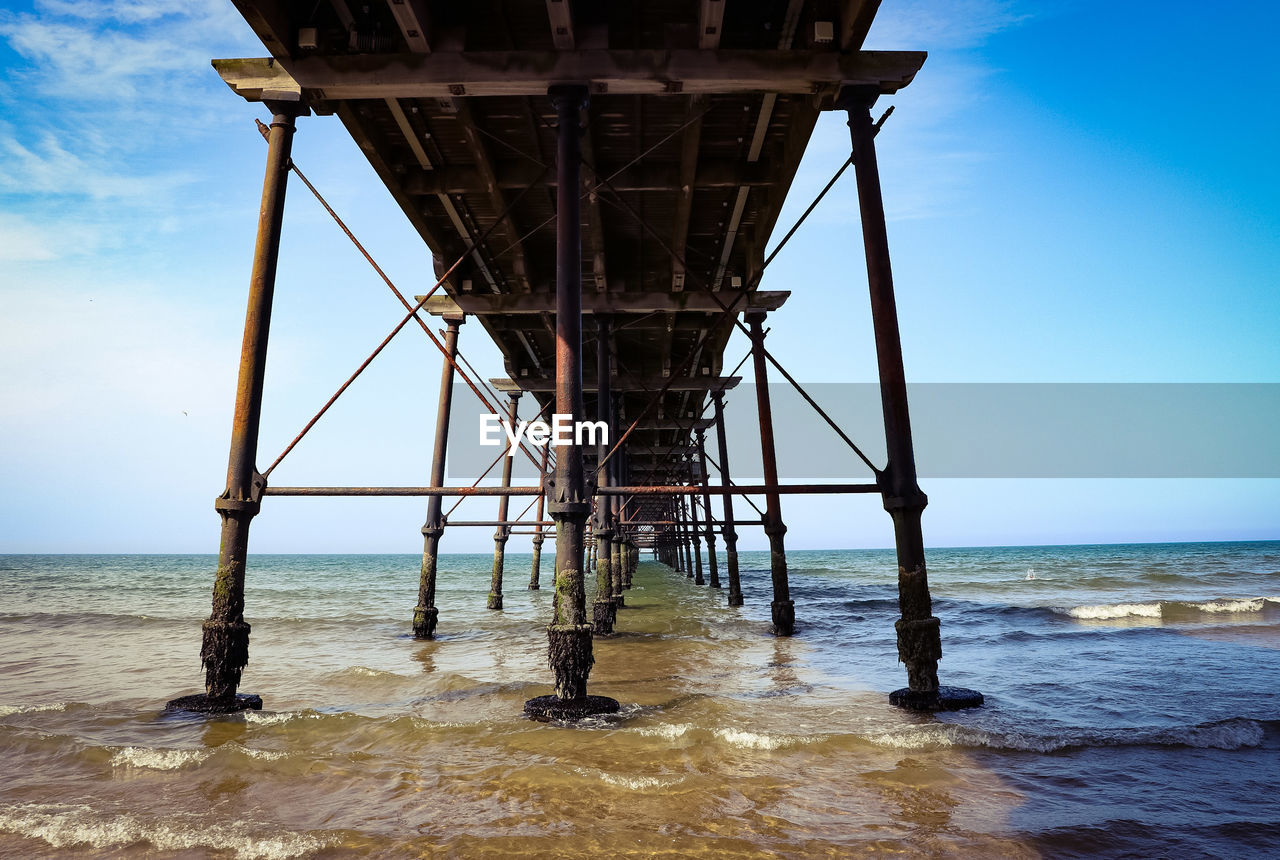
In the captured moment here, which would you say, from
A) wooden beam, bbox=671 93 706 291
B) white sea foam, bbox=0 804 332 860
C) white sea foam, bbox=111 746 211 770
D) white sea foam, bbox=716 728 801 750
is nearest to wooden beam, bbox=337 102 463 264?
wooden beam, bbox=671 93 706 291

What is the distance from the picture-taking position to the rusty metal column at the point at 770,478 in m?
9.81

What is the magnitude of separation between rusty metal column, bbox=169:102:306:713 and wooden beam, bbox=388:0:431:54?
1620mm

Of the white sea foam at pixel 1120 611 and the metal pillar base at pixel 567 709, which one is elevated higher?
the metal pillar base at pixel 567 709

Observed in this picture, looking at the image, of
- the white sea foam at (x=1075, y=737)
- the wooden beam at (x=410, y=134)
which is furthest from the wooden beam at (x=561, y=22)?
the white sea foam at (x=1075, y=737)

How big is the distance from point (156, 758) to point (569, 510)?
9.67ft

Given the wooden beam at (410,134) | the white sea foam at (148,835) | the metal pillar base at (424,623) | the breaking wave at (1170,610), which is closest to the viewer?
the white sea foam at (148,835)

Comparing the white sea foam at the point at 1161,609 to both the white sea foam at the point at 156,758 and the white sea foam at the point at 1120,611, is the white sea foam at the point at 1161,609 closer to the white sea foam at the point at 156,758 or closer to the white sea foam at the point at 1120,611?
the white sea foam at the point at 1120,611

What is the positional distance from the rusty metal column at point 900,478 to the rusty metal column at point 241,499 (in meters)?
4.74

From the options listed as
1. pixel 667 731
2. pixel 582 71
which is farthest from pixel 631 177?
pixel 667 731

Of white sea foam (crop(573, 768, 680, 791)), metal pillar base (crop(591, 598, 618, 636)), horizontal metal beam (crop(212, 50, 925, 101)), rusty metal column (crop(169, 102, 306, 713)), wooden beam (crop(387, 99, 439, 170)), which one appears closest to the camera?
white sea foam (crop(573, 768, 680, 791))

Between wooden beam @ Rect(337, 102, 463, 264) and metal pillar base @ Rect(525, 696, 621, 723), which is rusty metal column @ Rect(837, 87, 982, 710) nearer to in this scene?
metal pillar base @ Rect(525, 696, 621, 723)

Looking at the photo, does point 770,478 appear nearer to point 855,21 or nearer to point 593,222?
point 593,222

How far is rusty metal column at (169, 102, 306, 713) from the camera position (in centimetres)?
509

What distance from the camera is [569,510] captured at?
4.93m
